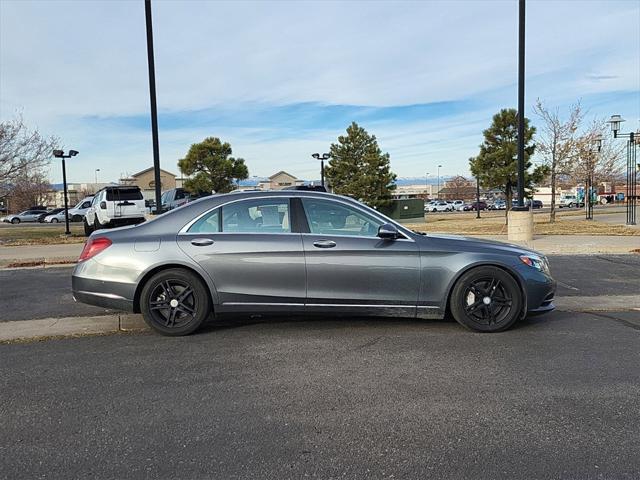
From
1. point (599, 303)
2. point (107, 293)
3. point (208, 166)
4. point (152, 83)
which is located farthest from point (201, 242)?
point (208, 166)

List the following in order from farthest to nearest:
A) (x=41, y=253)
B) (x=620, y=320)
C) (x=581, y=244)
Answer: (x=581, y=244)
(x=41, y=253)
(x=620, y=320)

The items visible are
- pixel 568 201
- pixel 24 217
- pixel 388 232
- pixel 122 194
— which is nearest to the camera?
pixel 388 232

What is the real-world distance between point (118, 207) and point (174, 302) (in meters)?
14.9

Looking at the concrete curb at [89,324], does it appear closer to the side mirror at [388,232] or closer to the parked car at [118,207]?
the side mirror at [388,232]

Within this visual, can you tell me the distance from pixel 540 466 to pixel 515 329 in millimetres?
2978

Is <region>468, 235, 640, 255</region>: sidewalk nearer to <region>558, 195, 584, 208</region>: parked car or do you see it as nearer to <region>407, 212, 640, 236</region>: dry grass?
<region>407, 212, 640, 236</region>: dry grass

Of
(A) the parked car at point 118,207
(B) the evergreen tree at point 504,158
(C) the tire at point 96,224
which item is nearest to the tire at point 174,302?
(A) the parked car at point 118,207

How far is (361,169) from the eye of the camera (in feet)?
100

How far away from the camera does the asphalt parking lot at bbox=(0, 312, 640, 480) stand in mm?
2943

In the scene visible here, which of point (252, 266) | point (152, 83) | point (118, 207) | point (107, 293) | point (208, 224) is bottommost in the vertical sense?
point (107, 293)

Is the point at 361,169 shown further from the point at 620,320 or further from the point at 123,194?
the point at 620,320

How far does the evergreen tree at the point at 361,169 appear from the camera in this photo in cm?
2997

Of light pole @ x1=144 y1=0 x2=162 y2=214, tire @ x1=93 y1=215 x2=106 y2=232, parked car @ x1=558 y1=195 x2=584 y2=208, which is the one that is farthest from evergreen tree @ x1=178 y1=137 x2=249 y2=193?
parked car @ x1=558 y1=195 x2=584 y2=208

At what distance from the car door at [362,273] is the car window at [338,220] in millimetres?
58
